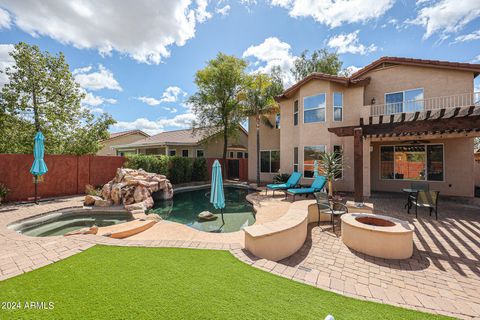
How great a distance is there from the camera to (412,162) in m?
12.2

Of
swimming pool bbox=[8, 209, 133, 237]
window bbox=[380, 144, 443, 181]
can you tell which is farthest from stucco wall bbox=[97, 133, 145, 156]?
window bbox=[380, 144, 443, 181]

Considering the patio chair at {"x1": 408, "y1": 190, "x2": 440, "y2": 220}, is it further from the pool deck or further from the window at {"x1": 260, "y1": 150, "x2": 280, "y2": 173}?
the window at {"x1": 260, "y1": 150, "x2": 280, "y2": 173}

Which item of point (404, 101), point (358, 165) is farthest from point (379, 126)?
point (404, 101)

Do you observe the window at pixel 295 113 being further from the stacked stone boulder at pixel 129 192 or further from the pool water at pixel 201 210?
the stacked stone boulder at pixel 129 192

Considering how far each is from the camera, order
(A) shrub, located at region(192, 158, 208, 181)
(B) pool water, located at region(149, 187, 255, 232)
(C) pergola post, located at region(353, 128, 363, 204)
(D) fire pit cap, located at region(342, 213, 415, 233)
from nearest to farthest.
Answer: (D) fire pit cap, located at region(342, 213, 415, 233), (B) pool water, located at region(149, 187, 255, 232), (C) pergola post, located at region(353, 128, 363, 204), (A) shrub, located at region(192, 158, 208, 181)

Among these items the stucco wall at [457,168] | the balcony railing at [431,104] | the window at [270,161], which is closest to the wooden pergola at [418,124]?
the stucco wall at [457,168]

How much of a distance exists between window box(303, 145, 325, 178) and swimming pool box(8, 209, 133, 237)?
35.4ft

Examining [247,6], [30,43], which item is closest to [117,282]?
[247,6]

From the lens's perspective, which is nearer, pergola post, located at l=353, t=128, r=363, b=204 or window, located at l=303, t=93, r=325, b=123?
pergola post, located at l=353, t=128, r=363, b=204

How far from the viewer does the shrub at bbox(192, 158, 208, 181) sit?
741 inches

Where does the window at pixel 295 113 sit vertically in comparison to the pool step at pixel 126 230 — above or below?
above

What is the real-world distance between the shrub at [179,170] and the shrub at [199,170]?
72 centimetres

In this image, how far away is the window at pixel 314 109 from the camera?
12844 mm

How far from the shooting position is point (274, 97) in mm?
15148
